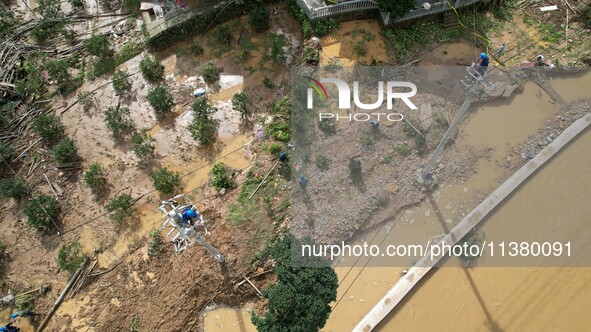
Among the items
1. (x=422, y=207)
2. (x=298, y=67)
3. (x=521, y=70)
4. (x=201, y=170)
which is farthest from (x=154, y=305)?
(x=521, y=70)

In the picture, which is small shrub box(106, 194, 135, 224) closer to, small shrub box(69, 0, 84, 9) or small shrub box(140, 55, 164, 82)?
small shrub box(140, 55, 164, 82)

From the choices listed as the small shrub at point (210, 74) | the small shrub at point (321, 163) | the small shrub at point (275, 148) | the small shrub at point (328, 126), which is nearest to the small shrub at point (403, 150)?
the small shrub at point (328, 126)

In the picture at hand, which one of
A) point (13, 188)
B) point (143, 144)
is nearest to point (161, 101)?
Result: point (143, 144)

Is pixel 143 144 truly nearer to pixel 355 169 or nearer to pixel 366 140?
pixel 355 169

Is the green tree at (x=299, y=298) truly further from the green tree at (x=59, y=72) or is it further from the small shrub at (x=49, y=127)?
the green tree at (x=59, y=72)

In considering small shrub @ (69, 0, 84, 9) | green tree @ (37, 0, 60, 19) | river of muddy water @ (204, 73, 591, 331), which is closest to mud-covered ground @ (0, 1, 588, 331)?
river of muddy water @ (204, 73, 591, 331)

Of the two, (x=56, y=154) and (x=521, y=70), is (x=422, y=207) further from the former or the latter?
(x=56, y=154)
